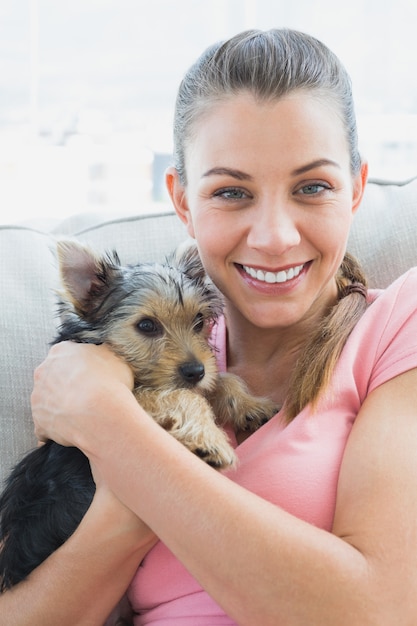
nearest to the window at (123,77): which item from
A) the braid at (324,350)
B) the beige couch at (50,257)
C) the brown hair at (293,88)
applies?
the beige couch at (50,257)

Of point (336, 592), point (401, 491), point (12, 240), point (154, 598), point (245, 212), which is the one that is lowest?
point (154, 598)

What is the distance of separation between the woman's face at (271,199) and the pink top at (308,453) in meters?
0.20

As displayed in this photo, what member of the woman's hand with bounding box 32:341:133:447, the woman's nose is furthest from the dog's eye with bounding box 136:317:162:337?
the woman's nose

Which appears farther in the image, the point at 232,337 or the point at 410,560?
the point at 232,337

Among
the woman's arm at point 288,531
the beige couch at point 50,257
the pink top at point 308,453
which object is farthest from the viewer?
the beige couch at point 50,257

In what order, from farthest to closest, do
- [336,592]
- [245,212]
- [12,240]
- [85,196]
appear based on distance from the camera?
[85,196] < [12,240] < [245,212] < [336,592]

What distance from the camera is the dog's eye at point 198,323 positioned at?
2.20 m

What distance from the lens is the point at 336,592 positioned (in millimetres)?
1518

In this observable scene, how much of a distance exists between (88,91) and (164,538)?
10.4 feet

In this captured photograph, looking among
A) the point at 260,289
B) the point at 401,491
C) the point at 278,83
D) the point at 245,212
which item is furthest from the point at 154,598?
the point at 278,83

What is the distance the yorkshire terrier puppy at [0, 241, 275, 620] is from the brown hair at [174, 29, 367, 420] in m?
0.22

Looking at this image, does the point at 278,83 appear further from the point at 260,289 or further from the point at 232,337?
the point at 232,337

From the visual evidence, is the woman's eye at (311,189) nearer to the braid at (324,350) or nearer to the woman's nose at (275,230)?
the woman's nose at (275,230)

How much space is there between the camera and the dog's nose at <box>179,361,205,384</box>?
204 centimetres
